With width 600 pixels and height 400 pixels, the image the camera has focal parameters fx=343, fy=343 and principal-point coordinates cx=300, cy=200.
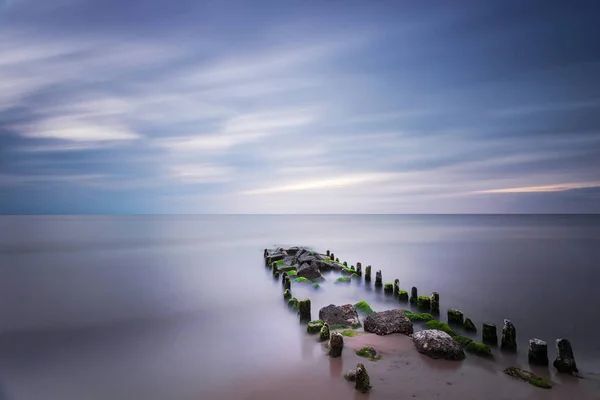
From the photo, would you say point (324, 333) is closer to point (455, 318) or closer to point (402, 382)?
point (402, 382)

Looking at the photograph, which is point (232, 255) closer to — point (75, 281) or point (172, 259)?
point (172, 259)

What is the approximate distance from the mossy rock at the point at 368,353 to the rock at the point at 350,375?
1.10m

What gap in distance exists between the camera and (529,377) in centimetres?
909

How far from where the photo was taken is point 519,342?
1273 cm

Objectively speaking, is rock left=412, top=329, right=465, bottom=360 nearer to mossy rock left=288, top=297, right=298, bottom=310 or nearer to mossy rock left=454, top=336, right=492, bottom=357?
mossy rock left=454, top=336, right=492, bottom=357

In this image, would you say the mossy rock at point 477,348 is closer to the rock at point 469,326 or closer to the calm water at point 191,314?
the calm water at point 191,314

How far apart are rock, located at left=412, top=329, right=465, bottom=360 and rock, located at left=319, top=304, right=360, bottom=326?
309 centimetres

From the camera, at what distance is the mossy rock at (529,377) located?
345 inches

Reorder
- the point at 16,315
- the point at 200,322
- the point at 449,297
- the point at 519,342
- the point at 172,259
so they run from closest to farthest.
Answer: the point at 519,342, the point at 200,322, the point at 16,315, the point at 449,297, the point at 172,259

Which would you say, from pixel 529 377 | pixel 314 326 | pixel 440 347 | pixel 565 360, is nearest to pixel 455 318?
pixel 440 347

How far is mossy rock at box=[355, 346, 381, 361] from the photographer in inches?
407

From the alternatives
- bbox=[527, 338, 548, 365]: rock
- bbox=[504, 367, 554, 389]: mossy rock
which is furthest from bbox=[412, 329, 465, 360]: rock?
bbox=[527, 338, 548, 365]: rock

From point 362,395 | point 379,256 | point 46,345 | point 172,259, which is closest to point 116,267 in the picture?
point 172,259

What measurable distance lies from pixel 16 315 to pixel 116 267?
1529 cm
